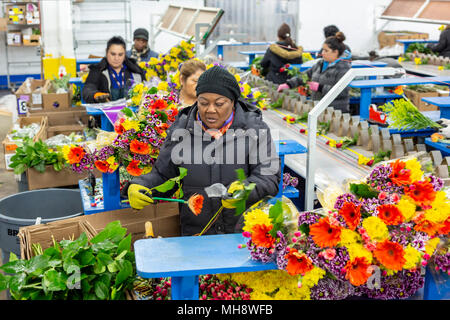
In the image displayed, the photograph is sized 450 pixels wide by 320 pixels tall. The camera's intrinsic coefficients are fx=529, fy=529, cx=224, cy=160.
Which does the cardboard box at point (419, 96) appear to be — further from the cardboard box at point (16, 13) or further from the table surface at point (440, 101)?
the cardboard box at point (16, 13)

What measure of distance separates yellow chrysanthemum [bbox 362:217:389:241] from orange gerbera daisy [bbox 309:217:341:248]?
9 centimetres

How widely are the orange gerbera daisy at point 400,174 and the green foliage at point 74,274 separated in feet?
3.01

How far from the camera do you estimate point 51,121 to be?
18.2ft

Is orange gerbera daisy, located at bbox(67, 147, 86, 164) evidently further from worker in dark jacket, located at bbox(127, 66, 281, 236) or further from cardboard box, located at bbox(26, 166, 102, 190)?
cardboard box, located at bbox(26, 166, 102, 190)

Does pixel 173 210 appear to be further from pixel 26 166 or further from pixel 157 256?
pixel 26 166

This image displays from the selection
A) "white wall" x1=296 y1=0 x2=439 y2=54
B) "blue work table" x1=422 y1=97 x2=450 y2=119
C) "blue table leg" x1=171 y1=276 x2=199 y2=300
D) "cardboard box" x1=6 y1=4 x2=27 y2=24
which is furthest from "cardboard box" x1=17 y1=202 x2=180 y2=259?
"white wall" x1=296 y1=0 x2=439 y2=54

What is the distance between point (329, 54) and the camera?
525cm

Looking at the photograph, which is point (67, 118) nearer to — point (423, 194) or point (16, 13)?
point (423, 194)

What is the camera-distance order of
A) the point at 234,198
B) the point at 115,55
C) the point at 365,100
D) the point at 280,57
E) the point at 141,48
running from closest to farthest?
the point at 234,198 → the point at 115,55 → the point at 365,100 → the point at 141,48 → the point at 280,57

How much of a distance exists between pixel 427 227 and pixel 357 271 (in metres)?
0.26

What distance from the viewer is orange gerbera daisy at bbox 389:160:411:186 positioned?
162 cm

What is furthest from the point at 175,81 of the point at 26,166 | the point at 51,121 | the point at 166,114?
the point at 51,121

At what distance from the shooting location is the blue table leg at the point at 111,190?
298 cm

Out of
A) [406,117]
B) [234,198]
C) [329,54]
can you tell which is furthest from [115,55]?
[234,198]
